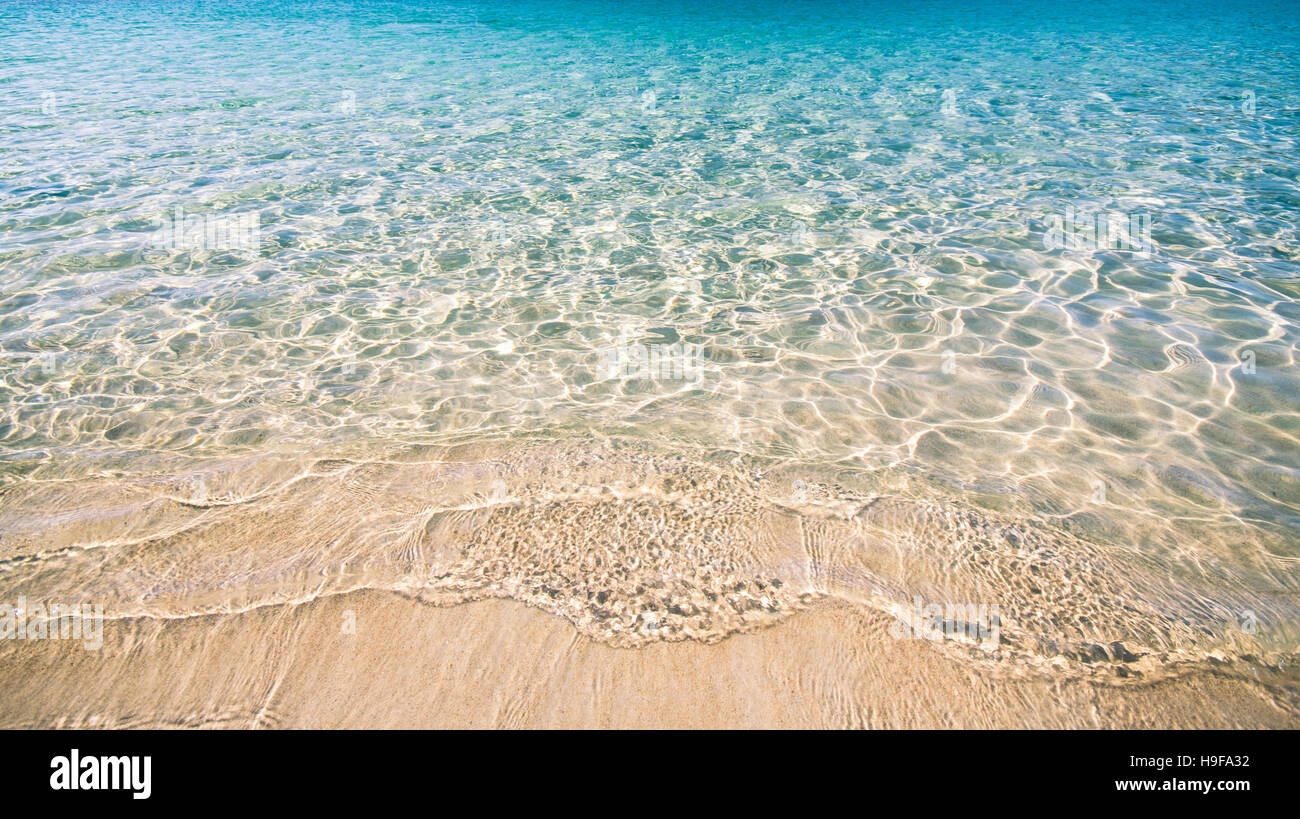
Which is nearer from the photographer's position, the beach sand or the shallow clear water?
the beach sand

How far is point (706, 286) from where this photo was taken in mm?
7664

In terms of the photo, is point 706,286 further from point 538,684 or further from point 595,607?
point 538,684

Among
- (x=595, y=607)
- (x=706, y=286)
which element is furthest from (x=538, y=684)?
(x=706, y=286)

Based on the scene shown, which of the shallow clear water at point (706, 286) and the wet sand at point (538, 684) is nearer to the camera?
the wet sand at point (538, 684)

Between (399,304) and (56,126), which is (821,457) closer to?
(399,304)

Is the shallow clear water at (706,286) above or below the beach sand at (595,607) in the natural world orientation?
above

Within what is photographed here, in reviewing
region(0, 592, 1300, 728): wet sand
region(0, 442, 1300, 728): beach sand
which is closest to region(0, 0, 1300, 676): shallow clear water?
region(0, 442, 1300, 728): beach sand

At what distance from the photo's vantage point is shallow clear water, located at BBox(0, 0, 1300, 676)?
17.3 ft

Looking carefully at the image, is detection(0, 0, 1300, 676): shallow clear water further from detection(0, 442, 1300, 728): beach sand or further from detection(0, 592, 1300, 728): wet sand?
detection(0, 592, 1300, 728): wet sand

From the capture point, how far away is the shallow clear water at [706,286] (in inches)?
207

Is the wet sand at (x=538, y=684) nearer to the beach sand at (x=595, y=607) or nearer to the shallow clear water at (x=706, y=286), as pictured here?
the beach sand at (x=595, y=607)

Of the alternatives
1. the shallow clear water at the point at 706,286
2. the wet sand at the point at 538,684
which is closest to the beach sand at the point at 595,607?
the wet sand at the point at 538,684
